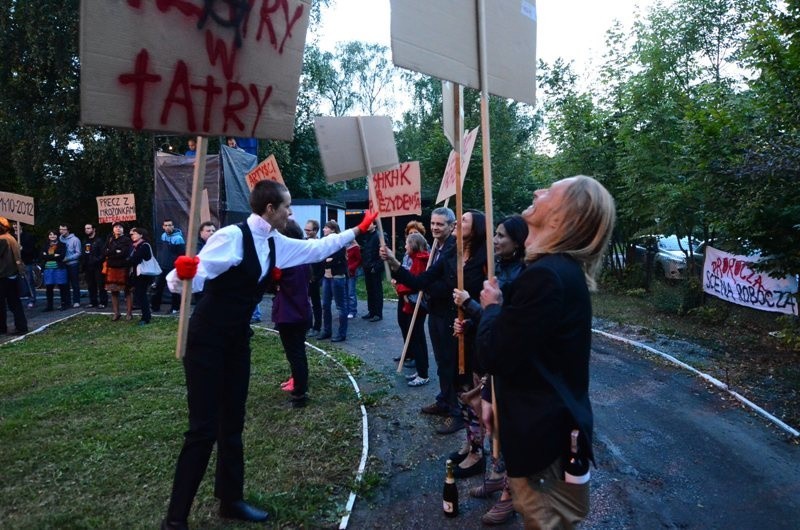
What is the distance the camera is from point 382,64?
47.2m

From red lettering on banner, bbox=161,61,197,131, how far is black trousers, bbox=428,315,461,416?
9.78ft

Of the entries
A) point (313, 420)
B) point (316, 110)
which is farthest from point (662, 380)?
point (316, 110)

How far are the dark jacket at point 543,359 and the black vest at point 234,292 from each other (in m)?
1.71

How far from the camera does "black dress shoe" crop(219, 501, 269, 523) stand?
11.5 feet

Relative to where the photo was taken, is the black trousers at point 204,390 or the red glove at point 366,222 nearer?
the black trousers at point 204,390

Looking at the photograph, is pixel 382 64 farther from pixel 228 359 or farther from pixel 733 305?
pixel 228 359

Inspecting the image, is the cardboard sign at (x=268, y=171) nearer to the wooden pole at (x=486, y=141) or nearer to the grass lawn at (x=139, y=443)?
the grass lawn at (x=139, y=443)

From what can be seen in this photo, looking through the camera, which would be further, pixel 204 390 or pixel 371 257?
pixel 371 257

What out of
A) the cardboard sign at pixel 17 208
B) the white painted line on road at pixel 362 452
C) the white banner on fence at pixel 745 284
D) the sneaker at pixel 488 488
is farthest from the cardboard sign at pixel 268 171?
the cardboard sign at pixel 17 208

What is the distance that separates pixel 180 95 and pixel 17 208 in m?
13.7

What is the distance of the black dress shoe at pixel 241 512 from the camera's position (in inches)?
138

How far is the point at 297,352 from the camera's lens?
584 centimetres

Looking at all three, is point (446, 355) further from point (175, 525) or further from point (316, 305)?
point (316, 305)

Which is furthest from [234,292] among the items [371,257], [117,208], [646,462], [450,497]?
[117,208]
